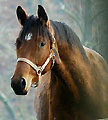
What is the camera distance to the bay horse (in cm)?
229

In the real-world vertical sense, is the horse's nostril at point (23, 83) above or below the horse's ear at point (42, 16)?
below

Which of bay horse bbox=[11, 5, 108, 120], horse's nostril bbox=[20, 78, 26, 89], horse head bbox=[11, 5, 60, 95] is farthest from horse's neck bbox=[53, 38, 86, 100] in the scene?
horse's nostril bbox=[20, 78, 26, 89]

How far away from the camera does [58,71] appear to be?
255 centimetres

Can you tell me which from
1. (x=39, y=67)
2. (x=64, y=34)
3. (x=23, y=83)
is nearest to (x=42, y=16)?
(x=64, y=34)

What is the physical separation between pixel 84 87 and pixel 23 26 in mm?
642

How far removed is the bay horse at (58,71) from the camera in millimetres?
2293

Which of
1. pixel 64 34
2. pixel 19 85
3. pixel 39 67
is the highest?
pixel 64 34

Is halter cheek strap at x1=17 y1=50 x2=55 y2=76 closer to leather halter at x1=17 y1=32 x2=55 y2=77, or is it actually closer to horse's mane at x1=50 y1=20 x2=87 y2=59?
leather halter at x1=17 y1=32 x2=55 y2=77

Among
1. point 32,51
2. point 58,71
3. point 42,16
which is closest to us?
point 32,51

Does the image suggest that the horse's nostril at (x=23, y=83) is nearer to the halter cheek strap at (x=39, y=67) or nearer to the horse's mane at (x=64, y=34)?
the halter cheek strap at (x=39, y=67)

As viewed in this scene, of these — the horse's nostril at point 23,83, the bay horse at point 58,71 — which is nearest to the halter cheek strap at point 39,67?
the bay horse at point 58,71

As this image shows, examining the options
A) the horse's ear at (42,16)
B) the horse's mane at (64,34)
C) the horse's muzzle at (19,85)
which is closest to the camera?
the horse's muzzle at (19,85)

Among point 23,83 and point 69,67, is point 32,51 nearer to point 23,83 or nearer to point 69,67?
point 23,83

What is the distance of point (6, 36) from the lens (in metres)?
11.2
